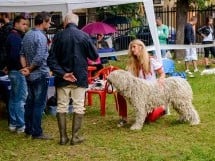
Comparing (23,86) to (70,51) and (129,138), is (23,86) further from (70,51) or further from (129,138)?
(129,138)

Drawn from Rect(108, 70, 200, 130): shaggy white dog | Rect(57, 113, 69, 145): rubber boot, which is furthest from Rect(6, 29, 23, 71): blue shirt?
Rect(108, 70, 200, 130): shaggy white dog

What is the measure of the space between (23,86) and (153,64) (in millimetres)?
2069

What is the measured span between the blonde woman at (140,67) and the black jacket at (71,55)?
3.84ft

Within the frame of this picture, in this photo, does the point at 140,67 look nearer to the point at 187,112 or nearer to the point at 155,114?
the point at 155,114

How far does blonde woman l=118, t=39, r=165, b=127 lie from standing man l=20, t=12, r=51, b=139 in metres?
1.49

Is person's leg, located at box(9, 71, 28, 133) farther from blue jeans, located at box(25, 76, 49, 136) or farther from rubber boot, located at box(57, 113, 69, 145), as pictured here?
rubber boot, located at box(57, 113, 69, 145)

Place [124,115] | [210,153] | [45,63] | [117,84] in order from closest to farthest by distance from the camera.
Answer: [210,153]
[45,63]
[117,84]
[124,115]

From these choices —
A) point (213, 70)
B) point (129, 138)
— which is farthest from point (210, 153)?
point (213, 70)

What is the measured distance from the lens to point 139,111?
27.7ft

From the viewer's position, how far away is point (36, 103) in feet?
25.7

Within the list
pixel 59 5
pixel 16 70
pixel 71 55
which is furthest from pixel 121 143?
pixel 59 5

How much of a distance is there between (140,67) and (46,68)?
5.48 ft

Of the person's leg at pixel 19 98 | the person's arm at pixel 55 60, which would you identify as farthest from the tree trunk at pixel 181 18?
the person's arm at pixel 55 60

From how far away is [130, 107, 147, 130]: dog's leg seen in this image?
333 inches
